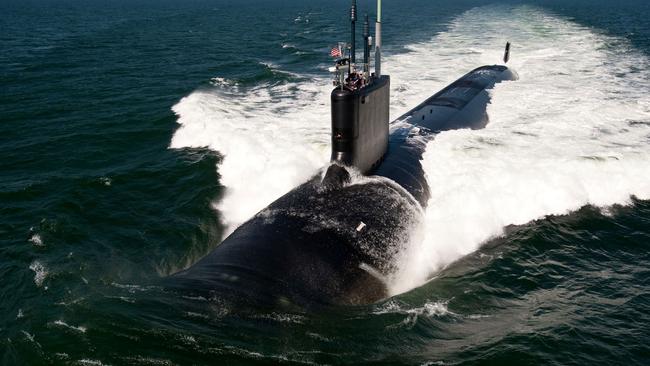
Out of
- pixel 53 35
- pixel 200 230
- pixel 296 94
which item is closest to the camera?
pixel 200 230

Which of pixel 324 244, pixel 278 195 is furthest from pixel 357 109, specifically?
pixel 278 195

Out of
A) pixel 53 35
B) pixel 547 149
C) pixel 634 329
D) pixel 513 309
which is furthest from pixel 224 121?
pixel 53 35

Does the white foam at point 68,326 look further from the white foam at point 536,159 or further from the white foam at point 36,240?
the white foam at point 536,159

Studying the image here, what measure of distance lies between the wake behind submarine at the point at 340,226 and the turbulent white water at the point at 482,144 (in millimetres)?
825

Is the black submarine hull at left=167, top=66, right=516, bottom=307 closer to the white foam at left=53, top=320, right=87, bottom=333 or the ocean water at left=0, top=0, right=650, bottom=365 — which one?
the ocean water at left=0, top=0, right=650, bottom=365

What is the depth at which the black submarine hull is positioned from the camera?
9320 mm

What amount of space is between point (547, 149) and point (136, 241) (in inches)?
571

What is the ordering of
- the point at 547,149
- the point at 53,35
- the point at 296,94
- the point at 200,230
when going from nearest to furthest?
1. the point at 200,230
2. the point at 547,149
3. the point at 296,94
4. the point at 53,35

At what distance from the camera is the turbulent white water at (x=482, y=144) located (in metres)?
14.3

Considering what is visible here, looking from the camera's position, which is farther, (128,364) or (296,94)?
(296,94)

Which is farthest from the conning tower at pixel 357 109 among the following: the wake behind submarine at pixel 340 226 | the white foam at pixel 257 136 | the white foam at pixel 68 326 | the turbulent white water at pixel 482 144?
the white foam at pixel 68 326

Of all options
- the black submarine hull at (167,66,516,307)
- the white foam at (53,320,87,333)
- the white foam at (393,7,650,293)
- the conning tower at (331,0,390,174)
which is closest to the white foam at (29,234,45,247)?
the black submarine hull at (167,66,516,307)

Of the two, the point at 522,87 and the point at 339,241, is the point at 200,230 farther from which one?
the point at 522,87

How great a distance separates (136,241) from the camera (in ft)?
43.9
